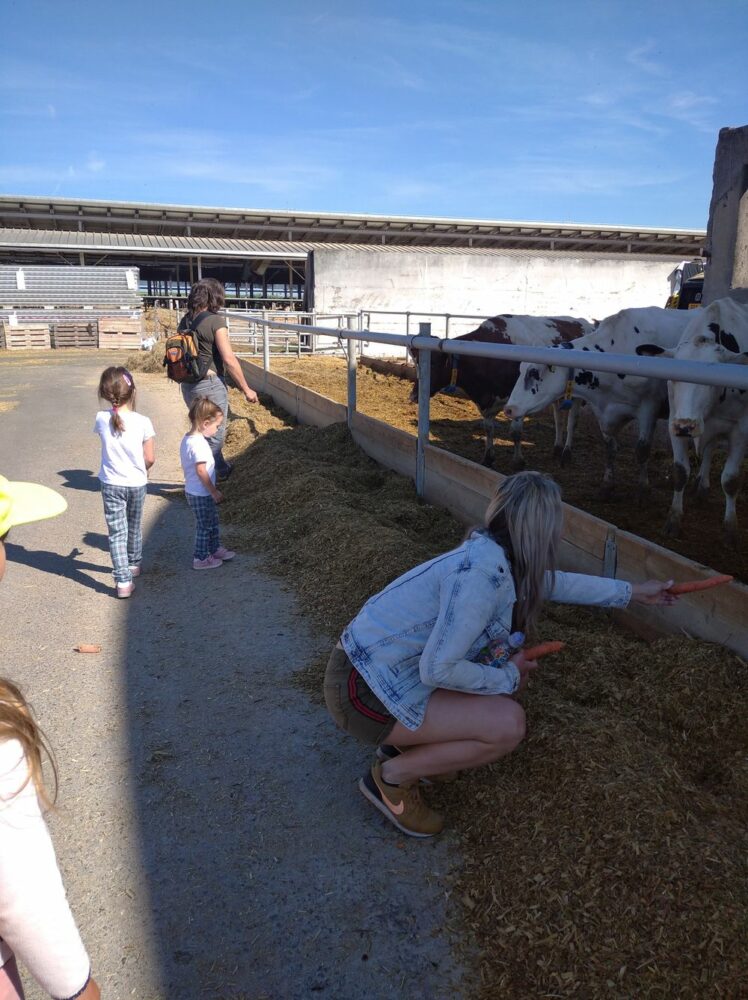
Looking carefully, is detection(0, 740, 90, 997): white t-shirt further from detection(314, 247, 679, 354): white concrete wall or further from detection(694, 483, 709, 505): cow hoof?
detection(314, 247, 679, 354): white concrete wall

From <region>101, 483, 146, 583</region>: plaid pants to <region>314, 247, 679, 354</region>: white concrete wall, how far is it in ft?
76.1

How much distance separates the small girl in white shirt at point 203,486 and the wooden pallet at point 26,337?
24903 millimetres

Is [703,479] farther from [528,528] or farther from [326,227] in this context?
[326,227]

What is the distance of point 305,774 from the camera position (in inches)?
109

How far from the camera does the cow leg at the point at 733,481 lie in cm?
491

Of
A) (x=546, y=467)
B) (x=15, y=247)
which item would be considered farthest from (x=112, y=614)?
(x=15, y=247)

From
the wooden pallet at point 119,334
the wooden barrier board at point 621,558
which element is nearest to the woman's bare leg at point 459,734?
the wooden barrier board at point 621,558

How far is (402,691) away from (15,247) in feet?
113

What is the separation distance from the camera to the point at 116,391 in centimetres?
457

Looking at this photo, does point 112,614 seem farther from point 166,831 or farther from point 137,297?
point 137,297

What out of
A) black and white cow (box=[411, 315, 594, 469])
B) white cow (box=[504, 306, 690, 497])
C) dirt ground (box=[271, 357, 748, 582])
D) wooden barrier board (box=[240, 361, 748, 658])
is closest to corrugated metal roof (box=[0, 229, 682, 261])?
dirt ground (box=[271, 357, 748, 582])

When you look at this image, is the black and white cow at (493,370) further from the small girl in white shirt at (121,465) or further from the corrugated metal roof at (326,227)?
the corrugated metal roof at (326,227)

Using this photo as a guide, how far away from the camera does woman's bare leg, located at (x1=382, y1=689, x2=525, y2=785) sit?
2348mm

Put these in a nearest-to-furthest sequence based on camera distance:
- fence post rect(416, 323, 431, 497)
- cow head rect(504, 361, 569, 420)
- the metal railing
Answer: the metal railing → fence post rect(416, 323, 431, 497) → cow head rect(504, 361, 569, 420)
